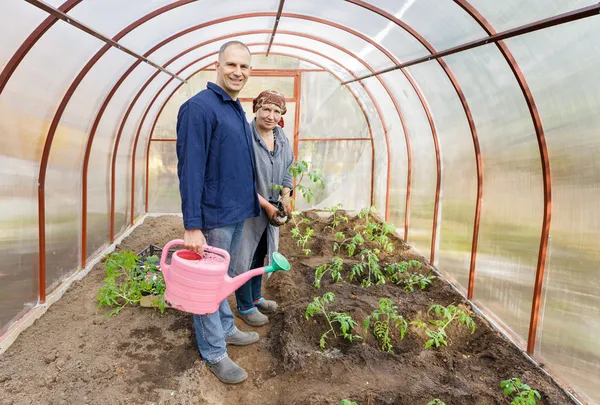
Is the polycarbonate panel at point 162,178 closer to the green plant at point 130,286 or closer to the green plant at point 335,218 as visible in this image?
the green plant at point 335,218

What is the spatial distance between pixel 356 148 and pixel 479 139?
3921 mm

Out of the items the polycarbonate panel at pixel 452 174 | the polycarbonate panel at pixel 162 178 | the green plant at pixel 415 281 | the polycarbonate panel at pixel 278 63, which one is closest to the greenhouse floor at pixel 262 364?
the green plant at pixel 415 281

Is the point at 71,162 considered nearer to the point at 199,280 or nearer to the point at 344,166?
the point at 199,280

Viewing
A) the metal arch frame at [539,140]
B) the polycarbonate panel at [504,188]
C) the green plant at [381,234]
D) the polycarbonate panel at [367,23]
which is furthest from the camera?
the green plant at [381,234]

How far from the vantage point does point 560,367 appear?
3.04m

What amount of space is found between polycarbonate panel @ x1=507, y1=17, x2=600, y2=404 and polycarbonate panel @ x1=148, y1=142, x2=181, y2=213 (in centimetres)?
608

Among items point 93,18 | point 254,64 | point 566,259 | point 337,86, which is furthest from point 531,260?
point 254,64

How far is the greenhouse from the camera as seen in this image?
105 inches

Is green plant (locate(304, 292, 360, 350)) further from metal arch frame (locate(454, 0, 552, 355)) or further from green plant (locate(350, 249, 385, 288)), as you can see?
metal arch frame (locate(454, 0, 552, 355))

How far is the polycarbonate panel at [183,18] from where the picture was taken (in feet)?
14.7

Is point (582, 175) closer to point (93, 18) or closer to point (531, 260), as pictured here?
point (531, 260)

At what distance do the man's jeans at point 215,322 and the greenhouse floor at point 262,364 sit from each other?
0.13m

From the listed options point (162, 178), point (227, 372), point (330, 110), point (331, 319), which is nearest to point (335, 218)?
point (330, 110)

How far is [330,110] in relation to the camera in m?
8.16
